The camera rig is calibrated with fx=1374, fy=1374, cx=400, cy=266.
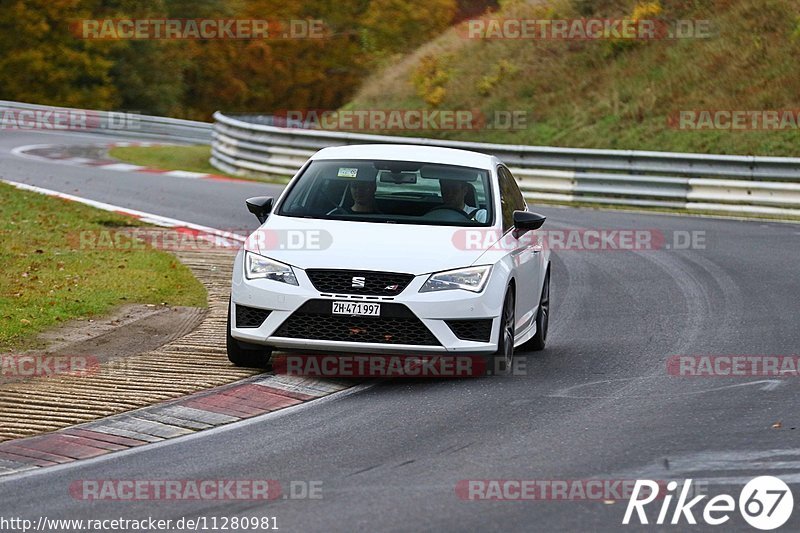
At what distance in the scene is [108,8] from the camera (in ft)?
212

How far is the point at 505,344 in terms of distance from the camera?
33.2 feet

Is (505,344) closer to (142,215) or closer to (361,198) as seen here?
(361,198)

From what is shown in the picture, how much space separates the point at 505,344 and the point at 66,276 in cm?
580

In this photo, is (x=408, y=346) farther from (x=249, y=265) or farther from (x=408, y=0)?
(x=408, y=0)

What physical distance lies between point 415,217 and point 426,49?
30158 mm

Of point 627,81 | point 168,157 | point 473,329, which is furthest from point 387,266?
point 168,157

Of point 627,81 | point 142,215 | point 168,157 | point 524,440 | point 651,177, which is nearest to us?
point 524,440

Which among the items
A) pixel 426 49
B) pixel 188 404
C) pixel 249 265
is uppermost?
pixel 426 49

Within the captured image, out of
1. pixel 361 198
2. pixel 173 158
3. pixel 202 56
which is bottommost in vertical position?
pixel 173 158

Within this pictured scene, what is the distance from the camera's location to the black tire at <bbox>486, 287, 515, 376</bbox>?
10.0 meters

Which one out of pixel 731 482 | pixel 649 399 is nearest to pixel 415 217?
pixel 649 399

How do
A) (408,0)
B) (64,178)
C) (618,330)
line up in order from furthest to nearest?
(408,0)
(64,178)
(618,330)

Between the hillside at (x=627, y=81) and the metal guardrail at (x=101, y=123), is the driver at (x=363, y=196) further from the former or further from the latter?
the metal guardrail at (x=101, y=123)

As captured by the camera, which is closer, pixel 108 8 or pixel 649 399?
pixel 649 399
